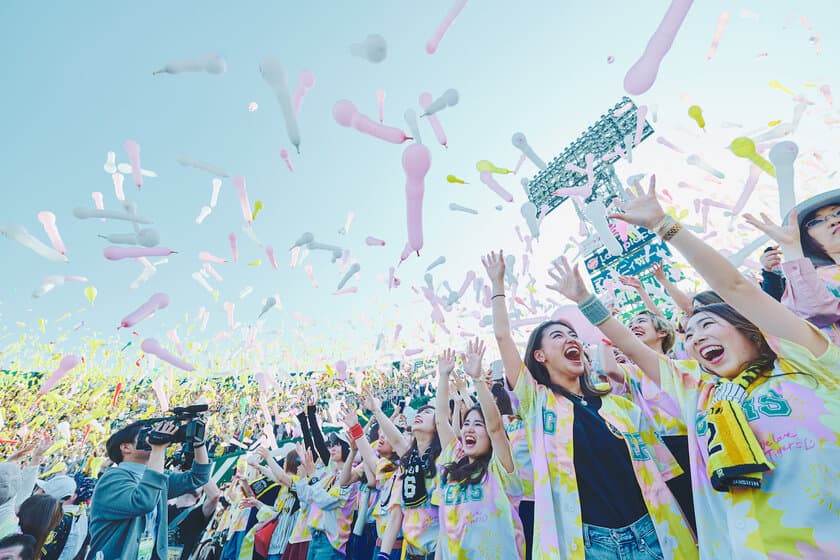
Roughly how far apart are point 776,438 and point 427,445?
2.62 m

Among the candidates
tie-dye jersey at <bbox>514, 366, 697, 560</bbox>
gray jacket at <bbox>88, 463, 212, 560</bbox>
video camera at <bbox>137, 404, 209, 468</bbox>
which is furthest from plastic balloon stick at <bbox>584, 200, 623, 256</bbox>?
gray jacket at <bbox>88, 463, 212, 560</bbox>

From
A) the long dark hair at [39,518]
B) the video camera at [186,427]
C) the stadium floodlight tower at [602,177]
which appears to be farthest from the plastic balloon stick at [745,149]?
the stadium floodlight tower at [602,177]

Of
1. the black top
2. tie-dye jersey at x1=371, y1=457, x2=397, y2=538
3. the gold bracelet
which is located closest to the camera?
the gold bracelet

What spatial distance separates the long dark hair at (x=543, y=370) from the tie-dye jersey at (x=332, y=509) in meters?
3.05

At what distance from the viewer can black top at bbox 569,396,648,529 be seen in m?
1.89

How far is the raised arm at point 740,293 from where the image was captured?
4.50ft

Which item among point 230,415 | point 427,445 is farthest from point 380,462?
point 230,415

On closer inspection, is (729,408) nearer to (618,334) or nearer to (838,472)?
(838,472)

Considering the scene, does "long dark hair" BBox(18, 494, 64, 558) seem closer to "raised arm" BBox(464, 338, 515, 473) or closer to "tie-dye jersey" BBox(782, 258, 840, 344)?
"raised arm" BBox(464, 338, 515, 473)

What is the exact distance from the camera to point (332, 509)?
14.3ft

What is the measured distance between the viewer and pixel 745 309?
56.6 inches

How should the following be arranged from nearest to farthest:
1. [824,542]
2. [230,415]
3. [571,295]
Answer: [824,542] < [571,295] < [230,415]

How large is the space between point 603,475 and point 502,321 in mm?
950

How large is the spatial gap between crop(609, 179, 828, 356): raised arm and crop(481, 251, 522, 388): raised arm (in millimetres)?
1035
